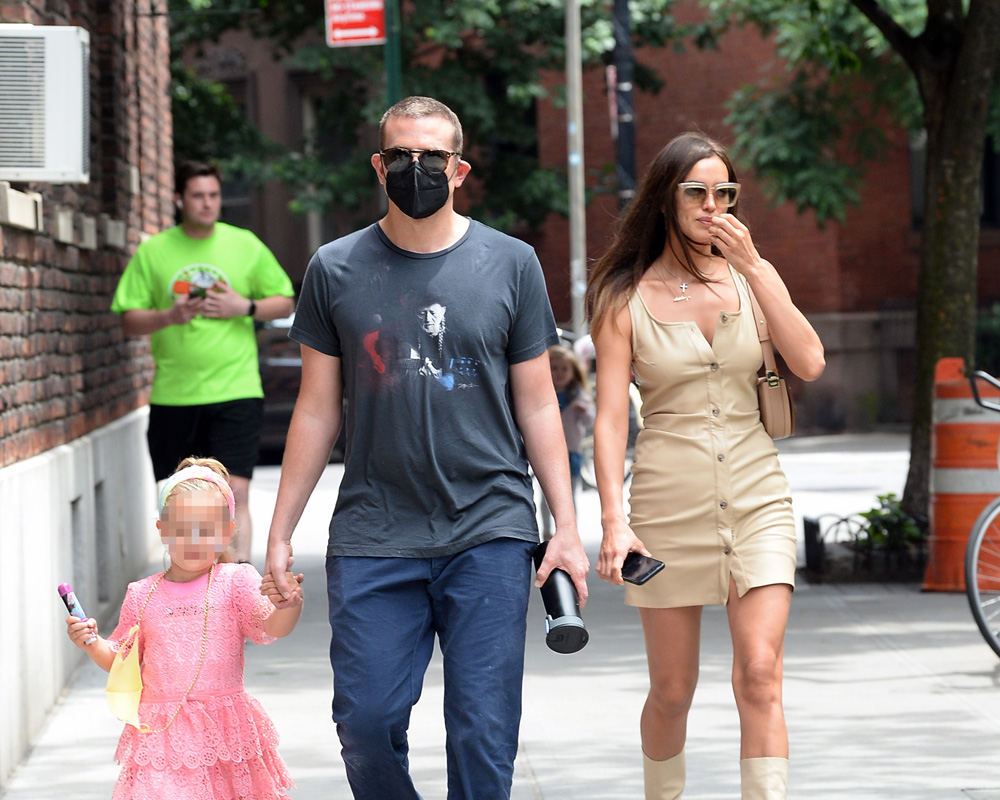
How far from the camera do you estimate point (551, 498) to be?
3883 millimetres

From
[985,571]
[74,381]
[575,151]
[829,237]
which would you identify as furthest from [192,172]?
[829,237]

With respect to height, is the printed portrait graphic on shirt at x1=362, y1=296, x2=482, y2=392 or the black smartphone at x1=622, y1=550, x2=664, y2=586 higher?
the printed portrait graphic on shirt at x1=362, y1=296, x2=482, y2=392

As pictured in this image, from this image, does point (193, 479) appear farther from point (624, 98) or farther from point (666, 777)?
point (624, 98)

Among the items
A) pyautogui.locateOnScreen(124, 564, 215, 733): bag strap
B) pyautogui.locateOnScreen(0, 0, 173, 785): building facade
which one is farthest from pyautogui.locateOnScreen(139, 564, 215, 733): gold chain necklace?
pyautogui.locateOnScreen(0, 0, 173, 785): building facade

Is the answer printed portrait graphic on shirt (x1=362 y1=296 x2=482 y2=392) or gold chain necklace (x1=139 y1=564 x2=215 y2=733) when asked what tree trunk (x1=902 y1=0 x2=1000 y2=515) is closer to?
printed portrait graphic on shirt (x1=362 y1=296 x2=482 y2=392)

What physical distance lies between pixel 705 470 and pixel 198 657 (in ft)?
4.63

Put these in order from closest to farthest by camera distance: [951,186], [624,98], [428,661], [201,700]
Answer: [428,661]
[201,700]
[951,186]
[624,98]

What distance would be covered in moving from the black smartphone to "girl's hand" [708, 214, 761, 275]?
81 centimetres

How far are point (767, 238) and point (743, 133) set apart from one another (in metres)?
3.10

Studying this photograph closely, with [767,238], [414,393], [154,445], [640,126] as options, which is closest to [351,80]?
[640,126]

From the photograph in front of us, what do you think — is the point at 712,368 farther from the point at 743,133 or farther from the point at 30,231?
the point at 743,133

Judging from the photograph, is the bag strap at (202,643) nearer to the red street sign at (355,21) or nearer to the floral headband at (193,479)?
the floral headband at (193,479)

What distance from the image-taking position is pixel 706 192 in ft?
14.4

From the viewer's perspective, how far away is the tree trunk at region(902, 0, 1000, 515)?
9250 millimetres
